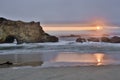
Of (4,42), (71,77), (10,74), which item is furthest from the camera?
A: (4,42)

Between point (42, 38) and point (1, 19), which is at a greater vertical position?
point (1, 19)

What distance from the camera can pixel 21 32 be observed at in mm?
34406

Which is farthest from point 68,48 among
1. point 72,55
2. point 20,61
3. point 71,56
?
point 20,61

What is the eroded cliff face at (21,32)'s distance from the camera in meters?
33.7

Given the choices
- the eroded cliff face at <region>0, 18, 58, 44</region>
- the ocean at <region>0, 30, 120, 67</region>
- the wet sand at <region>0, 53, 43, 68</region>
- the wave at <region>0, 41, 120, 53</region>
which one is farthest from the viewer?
the eroded cliff face at <region>0, 18, 58, 44</region>

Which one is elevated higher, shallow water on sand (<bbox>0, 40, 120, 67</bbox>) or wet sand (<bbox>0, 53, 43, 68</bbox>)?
wet sand (<bbox>0, 53, 43, 68</bbox>)

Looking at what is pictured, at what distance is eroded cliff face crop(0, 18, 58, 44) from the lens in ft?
111

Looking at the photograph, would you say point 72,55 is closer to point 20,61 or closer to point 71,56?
point 71,56

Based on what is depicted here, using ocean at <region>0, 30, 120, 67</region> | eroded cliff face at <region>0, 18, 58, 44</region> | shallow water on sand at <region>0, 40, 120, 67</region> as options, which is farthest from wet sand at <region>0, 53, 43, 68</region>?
eroded cliff face at <region>0, 18, 58, 44</region>

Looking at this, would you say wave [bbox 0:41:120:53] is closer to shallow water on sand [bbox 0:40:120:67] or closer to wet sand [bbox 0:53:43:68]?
shallow water on sand [bbox 0:40:120:67]

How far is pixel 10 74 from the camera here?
385 inches

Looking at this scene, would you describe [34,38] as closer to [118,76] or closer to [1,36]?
[1,36]

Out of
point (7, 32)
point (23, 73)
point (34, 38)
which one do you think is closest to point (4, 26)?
point (7, 32)

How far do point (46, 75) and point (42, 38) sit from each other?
25.3 m
